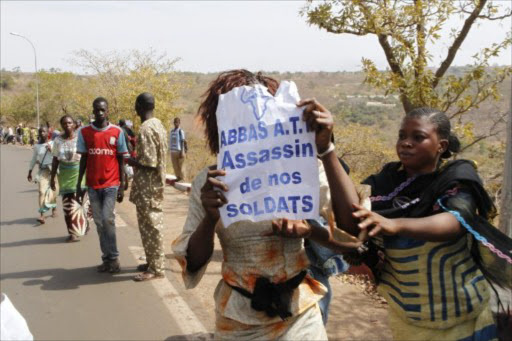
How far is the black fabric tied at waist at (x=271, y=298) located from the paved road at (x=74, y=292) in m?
2.73

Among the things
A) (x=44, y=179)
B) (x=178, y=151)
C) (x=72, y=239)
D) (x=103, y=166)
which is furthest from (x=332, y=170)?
(x=178, y=151)

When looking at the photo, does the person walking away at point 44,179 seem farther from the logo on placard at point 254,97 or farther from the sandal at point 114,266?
the logo on placard at point 254,97

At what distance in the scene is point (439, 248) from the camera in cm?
225

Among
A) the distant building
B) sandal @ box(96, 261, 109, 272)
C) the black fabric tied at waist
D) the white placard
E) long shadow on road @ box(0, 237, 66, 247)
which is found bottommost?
long shadow on road @ box(0, 237, 66, 247)

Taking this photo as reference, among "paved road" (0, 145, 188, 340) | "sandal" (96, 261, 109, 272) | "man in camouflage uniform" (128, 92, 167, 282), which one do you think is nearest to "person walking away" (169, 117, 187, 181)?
"paved road" (0, 145, 188, 340)

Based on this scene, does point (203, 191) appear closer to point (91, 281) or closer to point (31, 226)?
point (91, 281)

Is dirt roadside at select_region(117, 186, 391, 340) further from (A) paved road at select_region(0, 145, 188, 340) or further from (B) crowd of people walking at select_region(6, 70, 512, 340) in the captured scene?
(B) crowd of people walking at select_region(6, 70, 512, 340)

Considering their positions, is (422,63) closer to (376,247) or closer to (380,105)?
(376,247)

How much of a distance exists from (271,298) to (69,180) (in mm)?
6494

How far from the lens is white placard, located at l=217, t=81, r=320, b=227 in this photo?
1.99 meters

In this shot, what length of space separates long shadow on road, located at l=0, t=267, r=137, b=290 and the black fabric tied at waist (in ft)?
14.2

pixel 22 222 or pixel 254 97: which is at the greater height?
pixel 254 97

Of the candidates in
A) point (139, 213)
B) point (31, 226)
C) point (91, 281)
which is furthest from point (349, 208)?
point (31, 226)

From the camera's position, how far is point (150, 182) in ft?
19.9
